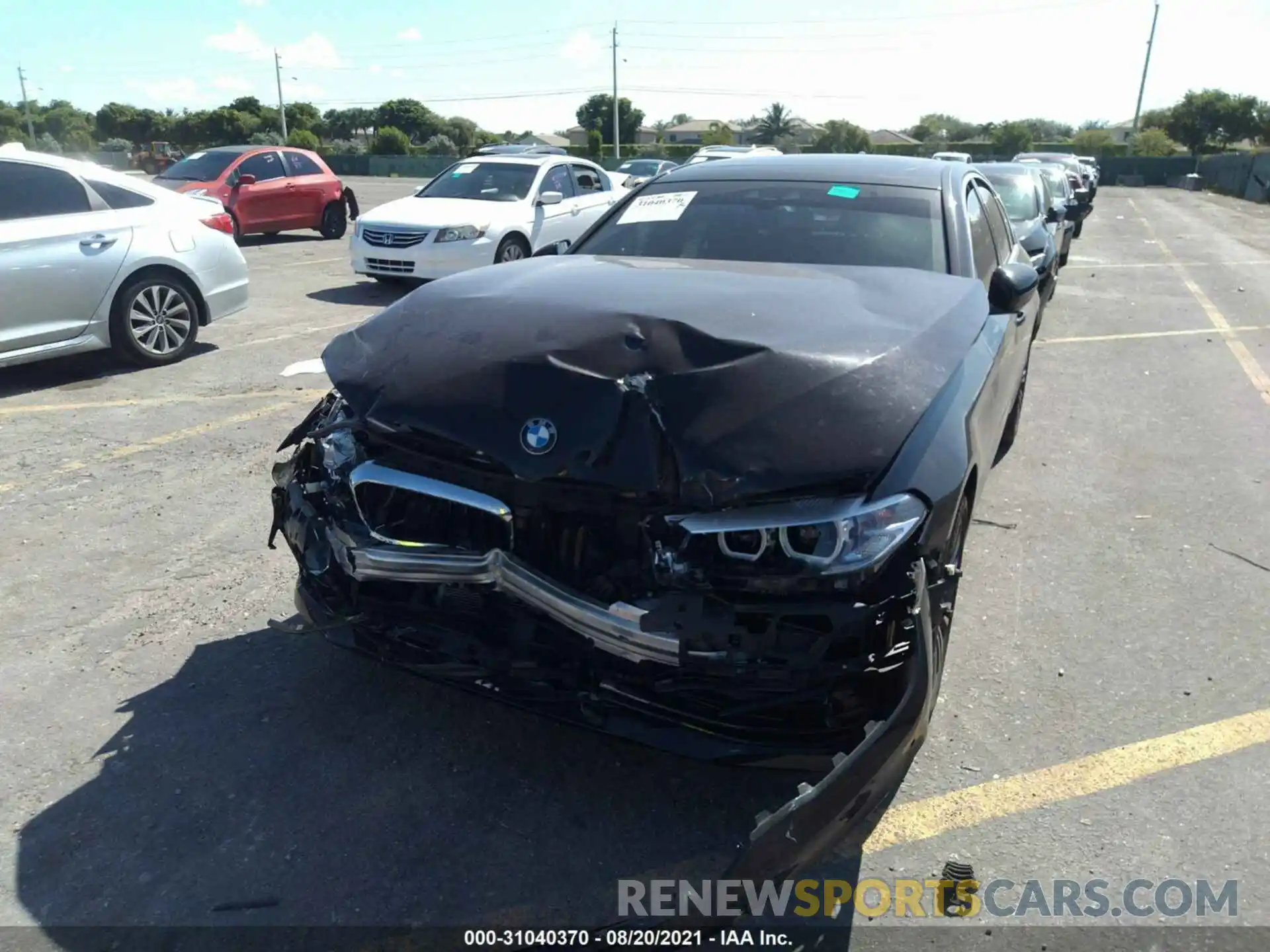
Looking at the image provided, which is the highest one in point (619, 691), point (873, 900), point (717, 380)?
point (717, 380)

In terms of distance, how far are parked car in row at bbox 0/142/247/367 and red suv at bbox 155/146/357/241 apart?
7.53 meters

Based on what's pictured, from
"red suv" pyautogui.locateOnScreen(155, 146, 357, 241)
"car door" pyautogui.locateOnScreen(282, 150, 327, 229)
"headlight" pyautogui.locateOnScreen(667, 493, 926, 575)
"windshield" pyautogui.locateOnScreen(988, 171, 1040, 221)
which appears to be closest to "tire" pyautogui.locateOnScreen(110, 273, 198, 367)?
"headlight" pyautogui.locateOnScreen(667, 493, 926, 575)

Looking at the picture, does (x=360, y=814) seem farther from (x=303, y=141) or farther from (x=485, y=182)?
(x=303, y=141)

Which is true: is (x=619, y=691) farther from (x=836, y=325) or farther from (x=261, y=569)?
(x=261, y=569)

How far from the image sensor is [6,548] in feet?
14.7

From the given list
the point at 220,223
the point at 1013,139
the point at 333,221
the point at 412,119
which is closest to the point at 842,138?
the point at 1013,139

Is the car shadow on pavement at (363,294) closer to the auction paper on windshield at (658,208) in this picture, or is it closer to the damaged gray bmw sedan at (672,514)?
the auction paper on windshield at (658,208)

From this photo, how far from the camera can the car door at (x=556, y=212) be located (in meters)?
11.7

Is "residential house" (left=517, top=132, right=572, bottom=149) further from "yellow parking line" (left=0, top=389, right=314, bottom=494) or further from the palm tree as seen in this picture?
"yellow parking line" (left=0, top=389, right=314, bottom=494)

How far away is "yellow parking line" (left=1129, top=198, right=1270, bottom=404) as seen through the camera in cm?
824

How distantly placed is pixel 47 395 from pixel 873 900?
21.9 feet

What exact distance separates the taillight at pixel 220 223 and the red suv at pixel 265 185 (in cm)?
695

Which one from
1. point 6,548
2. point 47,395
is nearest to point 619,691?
point 6,548

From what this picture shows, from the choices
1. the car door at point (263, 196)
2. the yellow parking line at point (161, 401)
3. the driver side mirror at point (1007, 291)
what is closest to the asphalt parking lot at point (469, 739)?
the yellow parking line at point (161, 401)
